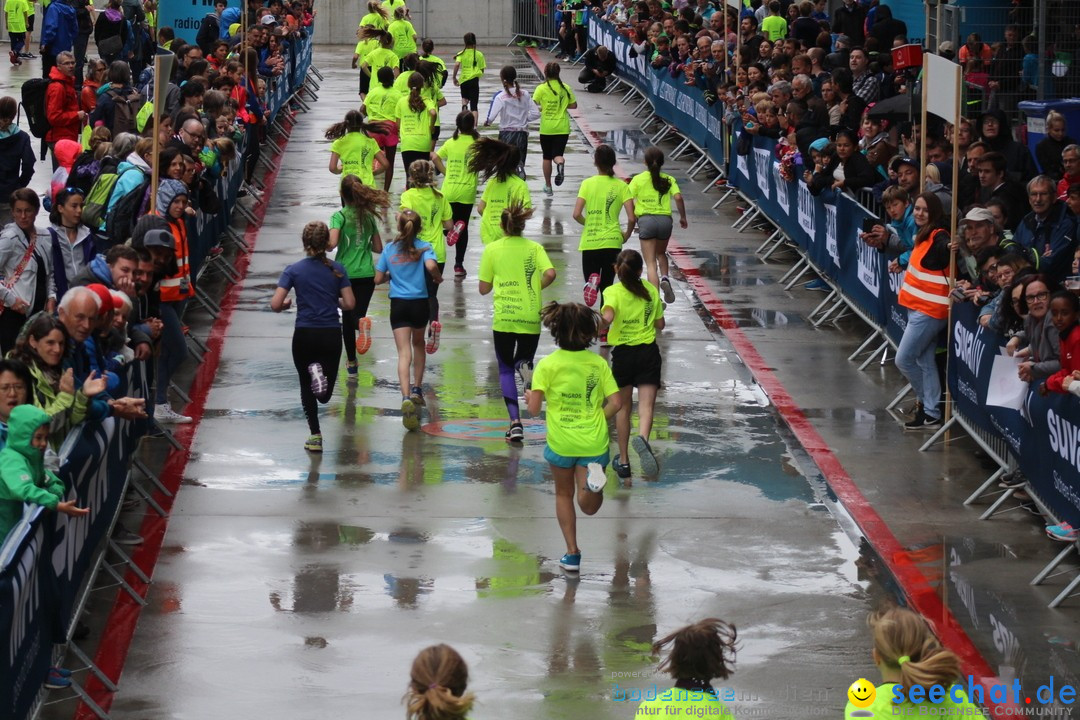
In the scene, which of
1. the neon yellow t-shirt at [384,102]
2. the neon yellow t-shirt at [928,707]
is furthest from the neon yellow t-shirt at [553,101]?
the neon yellow t-shirt at [928,707]

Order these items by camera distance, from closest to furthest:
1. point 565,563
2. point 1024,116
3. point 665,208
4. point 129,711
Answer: point 129,711, point 565,563, point 665,208, point 1024,116

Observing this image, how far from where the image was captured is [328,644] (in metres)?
9.68

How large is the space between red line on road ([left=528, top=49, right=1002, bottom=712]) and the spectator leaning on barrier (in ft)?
7.77

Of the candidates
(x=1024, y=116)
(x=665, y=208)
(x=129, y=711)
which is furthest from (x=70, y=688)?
(x=1024, y=116)

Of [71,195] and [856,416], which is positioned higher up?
[71,195]

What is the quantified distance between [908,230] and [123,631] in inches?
313

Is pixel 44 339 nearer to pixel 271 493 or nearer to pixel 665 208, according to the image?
pixel 271 493

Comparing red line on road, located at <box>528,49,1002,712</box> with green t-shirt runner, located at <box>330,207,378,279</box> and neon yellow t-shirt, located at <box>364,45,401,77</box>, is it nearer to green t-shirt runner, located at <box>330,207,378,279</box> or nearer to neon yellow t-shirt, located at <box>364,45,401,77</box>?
green t-shirt runner, located at <box>330,207,378,279</box>

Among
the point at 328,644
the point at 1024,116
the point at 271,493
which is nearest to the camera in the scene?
the point at 328,644

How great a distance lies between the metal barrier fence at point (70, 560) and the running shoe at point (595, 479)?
2773mm

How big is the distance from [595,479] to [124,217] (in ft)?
19.7

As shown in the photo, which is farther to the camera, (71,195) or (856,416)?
(856,416)

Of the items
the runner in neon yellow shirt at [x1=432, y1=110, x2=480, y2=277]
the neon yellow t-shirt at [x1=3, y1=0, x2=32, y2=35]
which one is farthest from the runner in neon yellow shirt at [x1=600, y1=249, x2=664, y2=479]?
the neon yellow t-shirt at [x1=3, y1=0, x2=32, y2=35]

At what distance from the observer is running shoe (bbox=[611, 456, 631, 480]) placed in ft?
41.7
